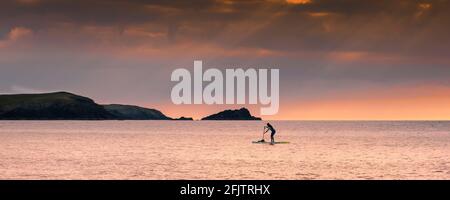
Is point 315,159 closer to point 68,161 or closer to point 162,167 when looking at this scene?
point 162,167

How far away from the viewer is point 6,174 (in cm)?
5003

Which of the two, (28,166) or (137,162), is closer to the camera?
(28,166)
